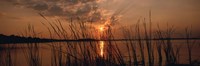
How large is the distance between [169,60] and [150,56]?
2.42ft

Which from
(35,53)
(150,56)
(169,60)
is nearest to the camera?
(150,56)

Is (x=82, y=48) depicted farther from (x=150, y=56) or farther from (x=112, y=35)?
(x=150, y=56)

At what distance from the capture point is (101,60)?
4.76m

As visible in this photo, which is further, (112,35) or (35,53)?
(35,53)

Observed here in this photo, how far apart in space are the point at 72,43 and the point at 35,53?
1.56m

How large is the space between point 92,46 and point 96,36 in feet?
0.86

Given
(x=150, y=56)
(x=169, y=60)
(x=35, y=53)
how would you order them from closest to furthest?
(x=150, y=56)
(x=169, y=60)
(x=35, y=53)

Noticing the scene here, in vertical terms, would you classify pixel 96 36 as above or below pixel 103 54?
above

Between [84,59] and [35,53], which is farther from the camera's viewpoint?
[35,53]

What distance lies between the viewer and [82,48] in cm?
484

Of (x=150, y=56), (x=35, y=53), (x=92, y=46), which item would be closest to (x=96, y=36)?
(x=92, y=46)

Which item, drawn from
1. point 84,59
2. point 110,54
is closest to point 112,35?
point 110,54

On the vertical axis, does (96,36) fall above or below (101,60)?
above

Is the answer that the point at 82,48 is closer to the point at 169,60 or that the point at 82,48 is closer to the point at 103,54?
the point at 103,54
